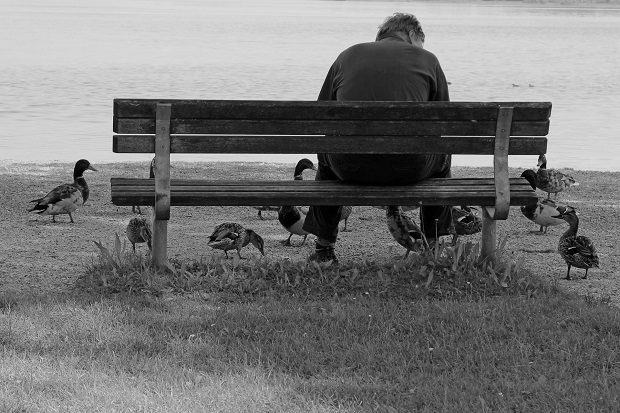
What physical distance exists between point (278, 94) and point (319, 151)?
17.9m

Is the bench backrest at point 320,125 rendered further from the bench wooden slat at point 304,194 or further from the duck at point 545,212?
the duck at point 545,212

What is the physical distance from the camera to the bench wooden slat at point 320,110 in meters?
7.09

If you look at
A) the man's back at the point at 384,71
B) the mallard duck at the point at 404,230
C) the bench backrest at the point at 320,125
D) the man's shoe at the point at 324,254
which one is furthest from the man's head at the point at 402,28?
the man's shoe at the point at 324,254

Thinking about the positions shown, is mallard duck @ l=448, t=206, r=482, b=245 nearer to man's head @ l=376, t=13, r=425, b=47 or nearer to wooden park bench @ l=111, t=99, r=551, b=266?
wooden park bench @ l=111, t=99, r=551, b=266

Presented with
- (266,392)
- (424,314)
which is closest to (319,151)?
(424,314)

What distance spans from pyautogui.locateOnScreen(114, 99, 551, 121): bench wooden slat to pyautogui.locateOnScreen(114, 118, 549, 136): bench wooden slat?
34 mm

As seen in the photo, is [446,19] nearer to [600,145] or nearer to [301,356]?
[600,145]

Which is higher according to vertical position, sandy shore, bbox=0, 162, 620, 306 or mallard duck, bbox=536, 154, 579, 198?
mallard duck, bbox=536, 154, 579, 198

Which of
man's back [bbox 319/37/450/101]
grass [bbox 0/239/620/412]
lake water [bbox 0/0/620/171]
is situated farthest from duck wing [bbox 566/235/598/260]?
lake water [bbox 0/0/620/171]

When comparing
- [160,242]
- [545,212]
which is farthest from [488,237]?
[545,212]

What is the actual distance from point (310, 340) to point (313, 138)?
171 centimetres

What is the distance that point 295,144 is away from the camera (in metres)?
7.25

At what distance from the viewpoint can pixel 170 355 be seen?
18.9 ft

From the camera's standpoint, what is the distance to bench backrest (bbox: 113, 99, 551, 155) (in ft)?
23.4
